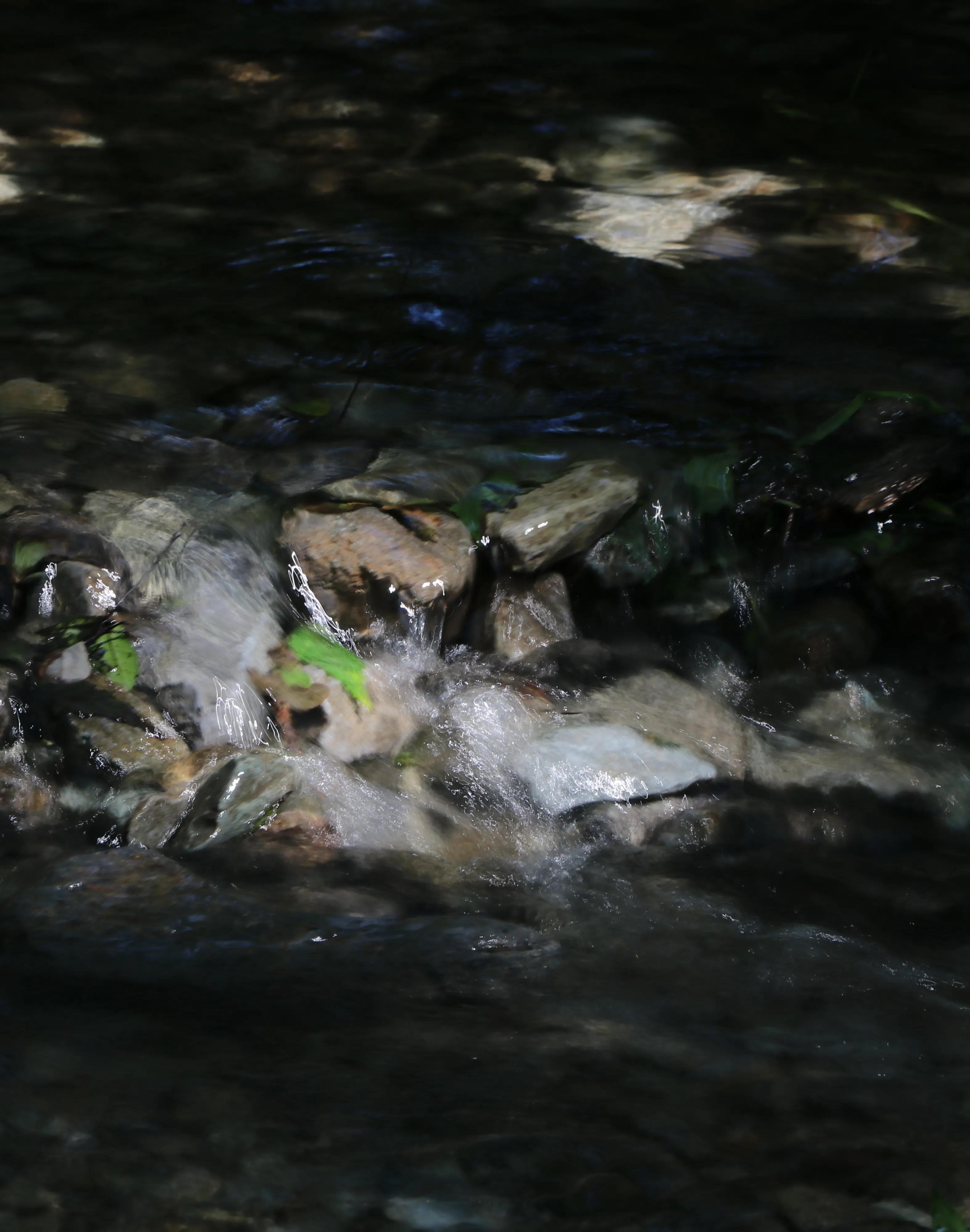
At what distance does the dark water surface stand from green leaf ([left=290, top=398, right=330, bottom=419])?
0.08ft

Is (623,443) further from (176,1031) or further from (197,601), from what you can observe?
(176,1031)

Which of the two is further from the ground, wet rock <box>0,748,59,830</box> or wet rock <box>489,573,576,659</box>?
wet rock <box>489,573,576,659</box>

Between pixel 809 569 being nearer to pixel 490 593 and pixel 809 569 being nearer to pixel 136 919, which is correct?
pixel 490 593

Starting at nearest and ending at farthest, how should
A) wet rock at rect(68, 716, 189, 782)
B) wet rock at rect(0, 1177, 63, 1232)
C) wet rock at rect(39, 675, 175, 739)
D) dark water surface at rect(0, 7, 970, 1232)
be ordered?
wet rock at rect(0, 1177, 63, 1232) → dark water surface at rect(0, 7, 970, 1232) → wet rock at rect(68, 716, 189, 782) → wet rock at rect(39, 675, 175, 739)

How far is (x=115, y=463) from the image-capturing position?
377 cm

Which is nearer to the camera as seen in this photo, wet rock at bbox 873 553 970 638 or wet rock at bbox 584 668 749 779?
wet rock at bbox 584 668 749 779

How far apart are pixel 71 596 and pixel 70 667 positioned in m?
0.27

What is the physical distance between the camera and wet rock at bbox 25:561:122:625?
3156 millimetres

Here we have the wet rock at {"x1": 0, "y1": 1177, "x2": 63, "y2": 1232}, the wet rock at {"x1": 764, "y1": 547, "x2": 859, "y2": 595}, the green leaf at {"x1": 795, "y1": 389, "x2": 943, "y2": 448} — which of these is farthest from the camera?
the green leaf at {"x1": 795, "y1": 389, "x2": 943, "y2": 448}

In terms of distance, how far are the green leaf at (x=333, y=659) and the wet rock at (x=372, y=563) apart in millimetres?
143

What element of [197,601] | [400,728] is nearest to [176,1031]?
Result: [400,728]

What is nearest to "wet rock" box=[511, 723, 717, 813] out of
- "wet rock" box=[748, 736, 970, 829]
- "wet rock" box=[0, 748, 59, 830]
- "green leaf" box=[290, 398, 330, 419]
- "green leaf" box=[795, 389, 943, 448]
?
"wet rock" box=[748, 736, 970, 829]

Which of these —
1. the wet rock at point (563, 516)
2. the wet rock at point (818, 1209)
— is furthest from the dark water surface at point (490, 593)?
the wet rock at point (563, 516)

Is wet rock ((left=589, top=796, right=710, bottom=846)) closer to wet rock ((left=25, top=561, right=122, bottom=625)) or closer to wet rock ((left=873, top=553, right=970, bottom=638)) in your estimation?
wet rock ((left=873, top=553, right=970, bottom=638))
